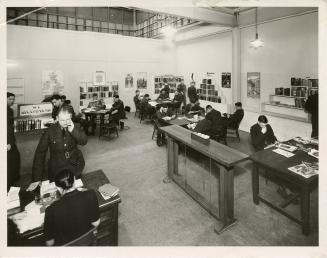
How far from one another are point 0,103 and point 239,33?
7.73 meters

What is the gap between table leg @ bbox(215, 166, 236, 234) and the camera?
3102 mm

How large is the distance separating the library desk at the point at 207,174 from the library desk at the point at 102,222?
1407 millimetres

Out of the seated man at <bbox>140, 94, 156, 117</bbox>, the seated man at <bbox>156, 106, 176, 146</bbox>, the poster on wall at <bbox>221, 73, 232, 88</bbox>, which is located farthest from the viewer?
the seated man at <bbox>140, 94, 156, 117</bbox>

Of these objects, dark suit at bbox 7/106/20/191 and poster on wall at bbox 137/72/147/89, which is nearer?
dark suit at bbox 7/106/20/191

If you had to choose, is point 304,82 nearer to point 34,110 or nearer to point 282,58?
point 282,58

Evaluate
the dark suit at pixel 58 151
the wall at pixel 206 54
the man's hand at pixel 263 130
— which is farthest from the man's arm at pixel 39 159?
the wall at pixel 206 54

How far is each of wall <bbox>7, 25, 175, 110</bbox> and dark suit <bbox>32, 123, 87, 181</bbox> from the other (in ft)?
24.1

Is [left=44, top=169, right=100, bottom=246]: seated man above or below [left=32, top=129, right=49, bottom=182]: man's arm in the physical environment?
below

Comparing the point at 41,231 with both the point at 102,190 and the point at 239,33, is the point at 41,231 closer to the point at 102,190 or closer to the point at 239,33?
the point at 102,190

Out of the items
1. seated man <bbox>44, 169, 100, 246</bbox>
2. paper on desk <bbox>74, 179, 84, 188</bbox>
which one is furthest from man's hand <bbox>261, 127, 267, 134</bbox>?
seated man <bbox>44, 169, 100, 246</bbox>

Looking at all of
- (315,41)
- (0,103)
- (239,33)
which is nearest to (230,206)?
(0,103)

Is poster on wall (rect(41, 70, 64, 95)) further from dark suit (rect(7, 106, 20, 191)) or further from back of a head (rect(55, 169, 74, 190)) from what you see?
back of a head (rect(55, 169, 74, 190))

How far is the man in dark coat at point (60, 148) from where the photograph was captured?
9.53 ft
